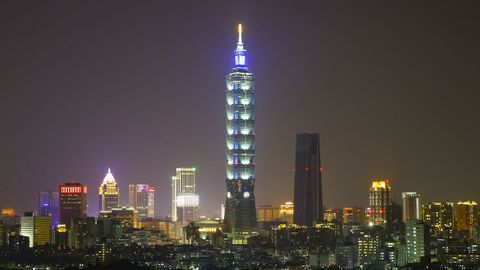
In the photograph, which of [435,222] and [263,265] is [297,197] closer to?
[435,222]

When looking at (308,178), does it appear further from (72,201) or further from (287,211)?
(72,201)

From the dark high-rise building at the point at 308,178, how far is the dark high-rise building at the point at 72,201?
701 inches

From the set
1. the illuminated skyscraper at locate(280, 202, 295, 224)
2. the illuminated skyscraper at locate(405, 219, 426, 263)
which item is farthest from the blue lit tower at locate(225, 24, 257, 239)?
the illuminated skyscraper at locate(280, 202, 295, 224)

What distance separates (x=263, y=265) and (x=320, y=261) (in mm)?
5366

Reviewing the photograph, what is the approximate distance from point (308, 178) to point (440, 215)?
14.9m

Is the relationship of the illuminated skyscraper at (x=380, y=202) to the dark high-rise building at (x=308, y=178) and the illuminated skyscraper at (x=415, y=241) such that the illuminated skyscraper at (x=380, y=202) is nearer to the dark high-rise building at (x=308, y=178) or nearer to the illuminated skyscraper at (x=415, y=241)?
the dark high-rise building at (x=308, y=178)

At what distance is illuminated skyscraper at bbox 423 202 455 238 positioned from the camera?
96.9m

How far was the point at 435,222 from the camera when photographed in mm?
98000

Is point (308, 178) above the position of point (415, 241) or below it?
above

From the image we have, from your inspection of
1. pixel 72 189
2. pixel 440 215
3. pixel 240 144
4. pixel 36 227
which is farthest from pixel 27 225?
pixel 440 215

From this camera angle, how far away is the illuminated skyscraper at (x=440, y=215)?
9694 cm

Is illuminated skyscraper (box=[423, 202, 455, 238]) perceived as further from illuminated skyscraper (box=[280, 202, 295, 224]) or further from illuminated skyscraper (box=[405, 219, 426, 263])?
illuminated skyscraper (box=[280, 202, 295, 224])

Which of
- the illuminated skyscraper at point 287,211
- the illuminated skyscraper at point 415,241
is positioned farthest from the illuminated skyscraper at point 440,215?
the illuminated skyscraper at point 287,211

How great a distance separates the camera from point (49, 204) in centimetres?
10656
